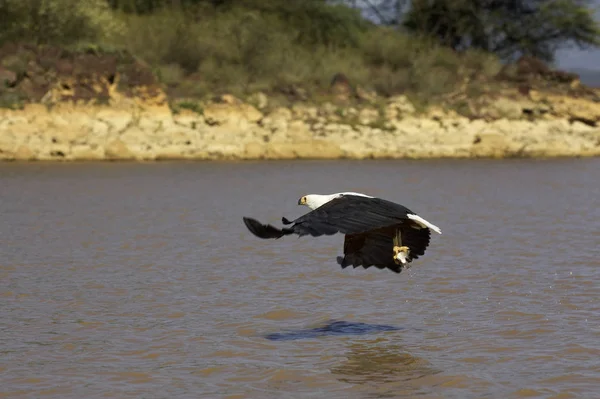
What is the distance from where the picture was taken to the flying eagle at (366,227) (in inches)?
257

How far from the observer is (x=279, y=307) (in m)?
9.39

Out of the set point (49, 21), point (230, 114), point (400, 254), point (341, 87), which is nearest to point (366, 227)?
point (400, 254)

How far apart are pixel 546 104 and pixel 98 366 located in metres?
26.0

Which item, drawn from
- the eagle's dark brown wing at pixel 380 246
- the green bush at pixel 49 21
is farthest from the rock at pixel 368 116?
the eagle's dark brown wing at pixel 380 246

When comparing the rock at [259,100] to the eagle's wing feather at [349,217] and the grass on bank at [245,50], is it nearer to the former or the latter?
the grass on bank at [245,50]

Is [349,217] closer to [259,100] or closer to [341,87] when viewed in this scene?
[259,100]

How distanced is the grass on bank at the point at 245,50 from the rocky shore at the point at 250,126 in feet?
4.00

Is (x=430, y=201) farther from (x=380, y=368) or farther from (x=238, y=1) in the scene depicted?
(x=238, y=1)

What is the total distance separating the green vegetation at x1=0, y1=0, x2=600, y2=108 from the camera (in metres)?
29.5

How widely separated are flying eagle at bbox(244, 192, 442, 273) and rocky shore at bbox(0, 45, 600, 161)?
731 inches

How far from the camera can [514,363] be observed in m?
7.30

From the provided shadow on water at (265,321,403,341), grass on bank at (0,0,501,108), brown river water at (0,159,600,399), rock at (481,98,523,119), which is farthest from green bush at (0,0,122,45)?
shadow on water at (265,321,403,341)

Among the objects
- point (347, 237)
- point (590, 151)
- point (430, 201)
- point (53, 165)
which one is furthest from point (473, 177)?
point (347, 237)

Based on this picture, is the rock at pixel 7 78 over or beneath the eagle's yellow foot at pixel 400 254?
over
